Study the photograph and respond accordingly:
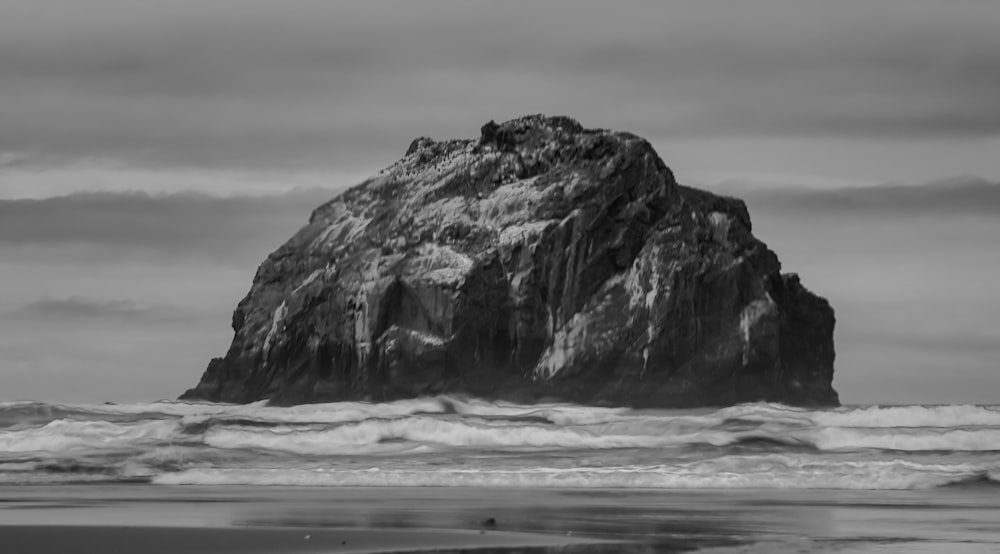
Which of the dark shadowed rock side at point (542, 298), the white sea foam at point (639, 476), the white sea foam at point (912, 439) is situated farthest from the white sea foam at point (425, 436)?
the dark shadowed rock side at point (542, 298)

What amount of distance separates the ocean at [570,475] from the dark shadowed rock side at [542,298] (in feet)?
33.5

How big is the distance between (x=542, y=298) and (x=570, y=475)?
34817 millimetres

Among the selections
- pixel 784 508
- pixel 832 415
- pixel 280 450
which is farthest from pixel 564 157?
pixel 784 508

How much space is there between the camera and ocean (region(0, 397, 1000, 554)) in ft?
79.9

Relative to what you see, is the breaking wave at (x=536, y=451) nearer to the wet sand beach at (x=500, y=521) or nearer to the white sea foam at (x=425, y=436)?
the white sea foam at (x=425, y=436)

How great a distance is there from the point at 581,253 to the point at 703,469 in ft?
114

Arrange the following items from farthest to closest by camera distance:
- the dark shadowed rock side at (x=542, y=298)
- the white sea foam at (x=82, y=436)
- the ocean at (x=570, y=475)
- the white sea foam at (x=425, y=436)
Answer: the dark shadowed rock side at (x=542, y=298), the white sea foam at (x=82, y=436), the white sea foam at (x=425, y=436), the ocean at (x=570, y=475)

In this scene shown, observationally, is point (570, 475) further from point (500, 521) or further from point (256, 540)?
point (256, 540)

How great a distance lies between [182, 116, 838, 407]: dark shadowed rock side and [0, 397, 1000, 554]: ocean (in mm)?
10214

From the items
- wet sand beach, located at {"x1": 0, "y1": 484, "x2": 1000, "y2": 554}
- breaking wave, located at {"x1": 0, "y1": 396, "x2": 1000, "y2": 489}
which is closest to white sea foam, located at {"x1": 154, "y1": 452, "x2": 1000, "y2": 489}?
breaking wave, located at {"x1": 0, "y1": 396, "x2": 1000, "y2": 489}

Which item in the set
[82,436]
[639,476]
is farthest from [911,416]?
[82,436]

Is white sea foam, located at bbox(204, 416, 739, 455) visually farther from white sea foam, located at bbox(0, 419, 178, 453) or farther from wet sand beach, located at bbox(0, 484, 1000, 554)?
wet sand beach, located at bbox(0, 484, 1000, 554)

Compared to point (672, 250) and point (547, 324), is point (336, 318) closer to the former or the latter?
point (547, 324)

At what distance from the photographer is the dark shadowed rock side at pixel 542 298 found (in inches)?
2650
